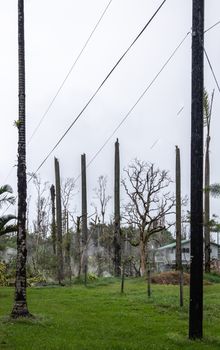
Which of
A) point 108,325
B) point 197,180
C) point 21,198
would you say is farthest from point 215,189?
point 21,198

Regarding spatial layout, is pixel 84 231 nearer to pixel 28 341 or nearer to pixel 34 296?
pixel 34 296

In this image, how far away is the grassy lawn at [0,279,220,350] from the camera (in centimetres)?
1019

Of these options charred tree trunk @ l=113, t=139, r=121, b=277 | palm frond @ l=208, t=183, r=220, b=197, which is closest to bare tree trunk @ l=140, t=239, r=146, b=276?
charred tree trunk @ l=113, t=139, r=121, b=277

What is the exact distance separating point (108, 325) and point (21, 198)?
399 centimetres

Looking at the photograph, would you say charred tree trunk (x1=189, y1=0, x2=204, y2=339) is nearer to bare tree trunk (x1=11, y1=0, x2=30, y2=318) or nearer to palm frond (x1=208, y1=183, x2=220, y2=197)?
palm frond (x1=208, y1=183, x2=220, y2=197)

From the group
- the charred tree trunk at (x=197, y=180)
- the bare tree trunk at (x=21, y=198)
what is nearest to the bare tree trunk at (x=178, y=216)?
the bare tree trunk at (x=21, y=198)

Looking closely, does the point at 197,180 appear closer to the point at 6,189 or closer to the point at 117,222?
the point at 6,189

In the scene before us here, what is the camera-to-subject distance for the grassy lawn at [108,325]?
10.2 m

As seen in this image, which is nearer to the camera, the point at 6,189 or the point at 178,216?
the point at 6,189

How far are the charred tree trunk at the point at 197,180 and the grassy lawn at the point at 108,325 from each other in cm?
59

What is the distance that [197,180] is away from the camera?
10.7 meters

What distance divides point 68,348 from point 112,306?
7527mm

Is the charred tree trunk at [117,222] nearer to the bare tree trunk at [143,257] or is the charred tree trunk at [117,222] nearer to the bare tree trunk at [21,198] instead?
the bare tree trunk at [143,257]

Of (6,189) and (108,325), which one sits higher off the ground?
(6,189)
